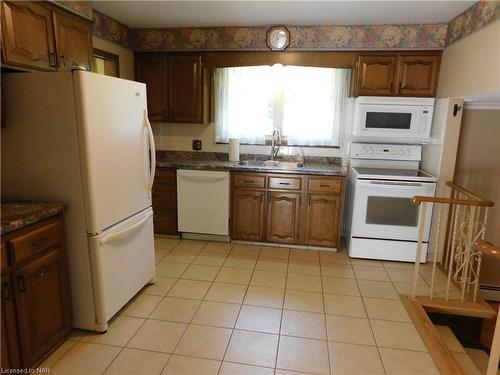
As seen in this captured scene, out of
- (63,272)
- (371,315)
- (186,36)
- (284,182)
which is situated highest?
(186,36)

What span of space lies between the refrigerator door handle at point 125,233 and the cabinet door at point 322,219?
5.66 ft

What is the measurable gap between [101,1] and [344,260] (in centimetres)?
333

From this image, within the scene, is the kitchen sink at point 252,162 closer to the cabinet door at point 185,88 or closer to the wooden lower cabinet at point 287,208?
the wooden lower cabinet at point 287,208

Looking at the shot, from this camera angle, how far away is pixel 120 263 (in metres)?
2.30

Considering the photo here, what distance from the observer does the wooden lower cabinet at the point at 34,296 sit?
5.45ft

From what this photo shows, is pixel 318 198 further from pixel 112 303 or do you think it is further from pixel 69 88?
pixel 69 88

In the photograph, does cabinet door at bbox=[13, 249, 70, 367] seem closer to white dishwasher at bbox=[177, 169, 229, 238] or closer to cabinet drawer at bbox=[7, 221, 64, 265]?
cabinet drawer at bbox=[7, 221, 64, 265]

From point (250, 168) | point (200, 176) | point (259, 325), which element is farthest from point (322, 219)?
point (259, 325)

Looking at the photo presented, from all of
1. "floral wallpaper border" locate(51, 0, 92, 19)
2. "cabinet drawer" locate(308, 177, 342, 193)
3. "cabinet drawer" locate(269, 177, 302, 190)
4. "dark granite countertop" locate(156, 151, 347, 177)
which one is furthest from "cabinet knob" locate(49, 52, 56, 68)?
"cabinet drawer" locate(308, 177, 342, 193)

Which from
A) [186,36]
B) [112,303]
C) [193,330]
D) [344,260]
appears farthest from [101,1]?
[344,260]

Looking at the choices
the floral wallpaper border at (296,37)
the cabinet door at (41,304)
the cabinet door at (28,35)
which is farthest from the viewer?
the floral wallpaper border at (296,37)

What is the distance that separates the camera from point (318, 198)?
352 cm

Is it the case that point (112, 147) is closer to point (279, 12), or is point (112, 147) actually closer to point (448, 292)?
point (279, 12)

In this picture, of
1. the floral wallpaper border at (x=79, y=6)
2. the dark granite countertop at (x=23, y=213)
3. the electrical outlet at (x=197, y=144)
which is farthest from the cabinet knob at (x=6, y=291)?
the electrical outlet at (x=197, y=144)
